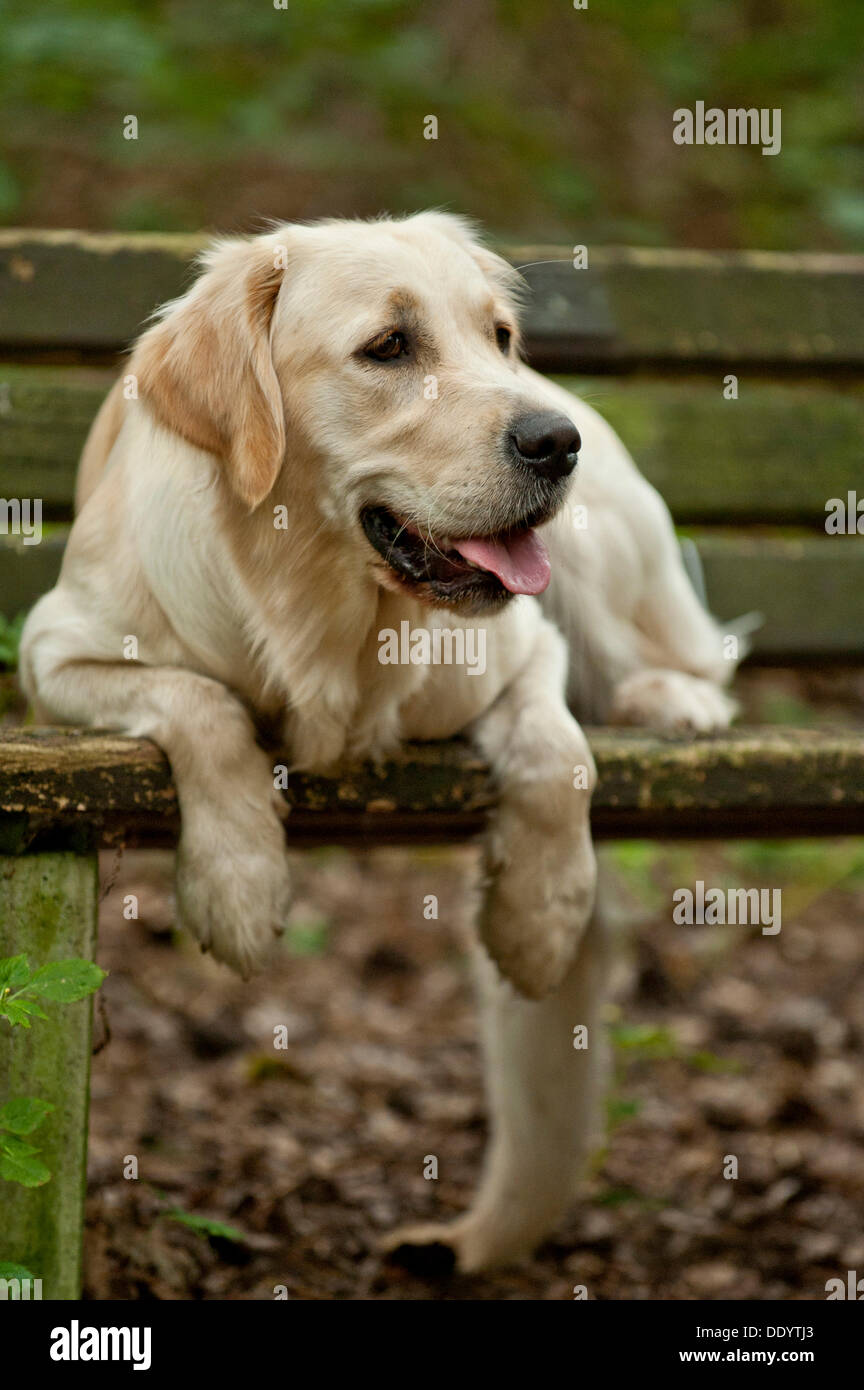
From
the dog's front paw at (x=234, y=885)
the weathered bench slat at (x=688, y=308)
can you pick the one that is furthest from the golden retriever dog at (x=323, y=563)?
the weathered bench slat at (x=688, y=308)

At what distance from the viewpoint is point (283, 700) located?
225cm

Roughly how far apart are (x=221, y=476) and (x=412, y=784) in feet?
1.98

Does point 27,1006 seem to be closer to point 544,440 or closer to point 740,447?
point 544,440

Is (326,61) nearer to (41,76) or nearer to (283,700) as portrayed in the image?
(41,76)

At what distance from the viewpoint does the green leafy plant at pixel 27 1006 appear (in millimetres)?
1603

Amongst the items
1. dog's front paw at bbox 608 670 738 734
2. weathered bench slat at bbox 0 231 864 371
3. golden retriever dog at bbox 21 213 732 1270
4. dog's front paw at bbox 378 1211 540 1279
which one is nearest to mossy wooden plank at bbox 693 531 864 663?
weathered bench slat at bbox 0 231 864 371

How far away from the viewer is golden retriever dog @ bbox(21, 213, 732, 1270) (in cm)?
202

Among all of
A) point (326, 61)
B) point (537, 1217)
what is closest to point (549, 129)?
point (326, 61)

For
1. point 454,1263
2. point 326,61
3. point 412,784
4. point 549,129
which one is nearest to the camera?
point 412,784

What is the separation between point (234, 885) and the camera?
1974 millimetres

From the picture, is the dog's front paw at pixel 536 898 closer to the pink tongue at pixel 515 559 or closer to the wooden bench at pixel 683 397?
the wooden bench at pixel 683 397

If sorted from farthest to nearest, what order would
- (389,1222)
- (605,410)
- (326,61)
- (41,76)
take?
(326,61) → (41,76) → (605,410) → (389,1222)

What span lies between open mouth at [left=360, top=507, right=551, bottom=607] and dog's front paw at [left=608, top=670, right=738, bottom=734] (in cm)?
49

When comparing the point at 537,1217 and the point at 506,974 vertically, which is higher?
the point at 506,974
